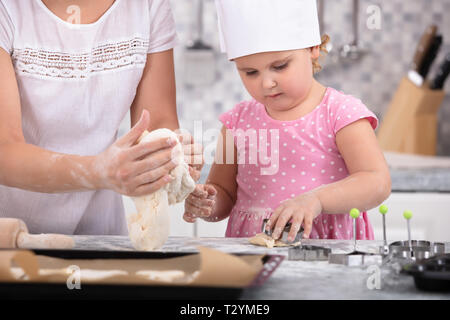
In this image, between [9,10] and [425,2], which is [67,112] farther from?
[425,2]

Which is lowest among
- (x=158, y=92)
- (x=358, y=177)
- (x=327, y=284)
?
(x=327, y=284)

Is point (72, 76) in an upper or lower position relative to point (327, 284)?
upper

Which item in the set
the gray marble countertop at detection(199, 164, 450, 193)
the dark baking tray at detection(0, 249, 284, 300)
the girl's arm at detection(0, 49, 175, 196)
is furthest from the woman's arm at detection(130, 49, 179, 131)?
the gray marble countertop at detection(199, 164, 450, 193)

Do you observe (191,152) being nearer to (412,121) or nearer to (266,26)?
(266,26)

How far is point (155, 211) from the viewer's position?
79cm

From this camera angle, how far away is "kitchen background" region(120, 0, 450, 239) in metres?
2.13

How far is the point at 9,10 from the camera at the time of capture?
947 millimetres

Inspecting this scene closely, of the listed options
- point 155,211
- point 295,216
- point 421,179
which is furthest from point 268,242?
point 421,179

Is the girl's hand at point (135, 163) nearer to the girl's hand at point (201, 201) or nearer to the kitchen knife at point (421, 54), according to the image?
the girl's hand at point (201, 201)

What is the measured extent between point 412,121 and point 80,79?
1.35 meters

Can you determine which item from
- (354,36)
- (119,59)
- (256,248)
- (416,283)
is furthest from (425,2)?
(416,283)

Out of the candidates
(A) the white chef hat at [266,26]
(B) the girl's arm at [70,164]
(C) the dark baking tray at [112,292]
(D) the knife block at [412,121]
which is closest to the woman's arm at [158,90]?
(A) the white chef hat at [266,26]

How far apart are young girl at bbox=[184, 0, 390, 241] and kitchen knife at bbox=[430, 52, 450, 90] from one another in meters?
1.01

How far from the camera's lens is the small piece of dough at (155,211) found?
2.54 ft
